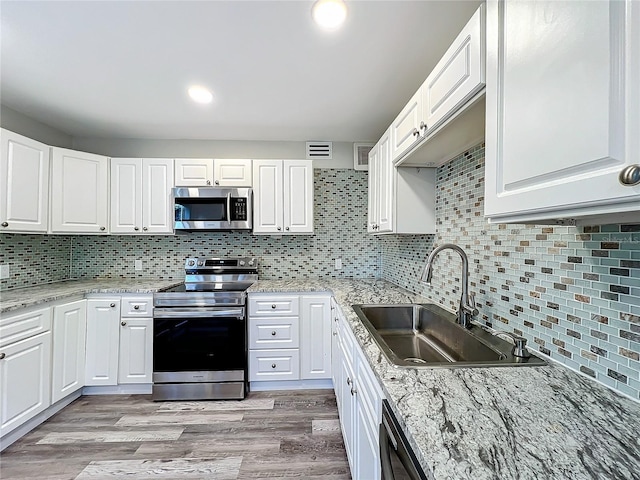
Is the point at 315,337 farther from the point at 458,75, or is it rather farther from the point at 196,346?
the point at 458,75

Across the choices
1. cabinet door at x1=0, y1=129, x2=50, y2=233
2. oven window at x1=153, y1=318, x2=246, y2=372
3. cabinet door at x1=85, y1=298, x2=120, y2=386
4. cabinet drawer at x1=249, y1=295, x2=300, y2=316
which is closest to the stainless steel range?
oven window at x1=153, y1=318, x2=246, y2=372

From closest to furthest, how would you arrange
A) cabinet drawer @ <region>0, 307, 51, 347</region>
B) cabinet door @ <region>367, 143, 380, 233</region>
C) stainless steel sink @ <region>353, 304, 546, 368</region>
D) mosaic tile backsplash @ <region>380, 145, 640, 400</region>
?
1. mosaic tile backsplash @ <region>380, 145, 640, 400</region>
2. stainless steel sink @ <region>353, 304, 546, 368</region>
3. cabinet drawer @ <region>0, 307, 51, 347</region>
4. cabinet door @ <region>367, 143, 380, 233</region>

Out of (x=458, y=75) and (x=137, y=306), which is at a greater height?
(x=458, y=75)

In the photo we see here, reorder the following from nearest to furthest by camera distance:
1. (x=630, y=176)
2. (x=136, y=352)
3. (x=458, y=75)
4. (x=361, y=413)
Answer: (x=630, y=176) → (x=458, y=75) → (x=361, y=413) → (x=136, y=352)

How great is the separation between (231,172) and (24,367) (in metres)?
2.03

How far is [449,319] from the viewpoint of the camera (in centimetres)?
151

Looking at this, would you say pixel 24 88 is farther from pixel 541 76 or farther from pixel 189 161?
pixel 541 76

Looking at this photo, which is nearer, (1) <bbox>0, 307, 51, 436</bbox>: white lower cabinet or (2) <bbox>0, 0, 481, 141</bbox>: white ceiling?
(2) <bbox>0, 0, 481, 141</bbox>: white ceiling

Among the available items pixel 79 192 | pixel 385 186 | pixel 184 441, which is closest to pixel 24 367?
pixel 184 441

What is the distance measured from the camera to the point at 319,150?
3041 millimetres

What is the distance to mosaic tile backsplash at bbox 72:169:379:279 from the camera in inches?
116

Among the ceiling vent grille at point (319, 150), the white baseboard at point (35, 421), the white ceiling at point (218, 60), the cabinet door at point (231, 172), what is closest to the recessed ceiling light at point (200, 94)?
the white ceiling at point (218, 60)

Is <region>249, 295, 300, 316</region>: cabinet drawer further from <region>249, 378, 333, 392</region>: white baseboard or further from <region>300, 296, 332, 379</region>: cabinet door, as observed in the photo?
<region>249, 378, 333, 392</region>: white baseboard

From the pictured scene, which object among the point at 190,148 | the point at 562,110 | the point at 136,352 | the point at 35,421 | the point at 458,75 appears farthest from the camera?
the point at 190,148
